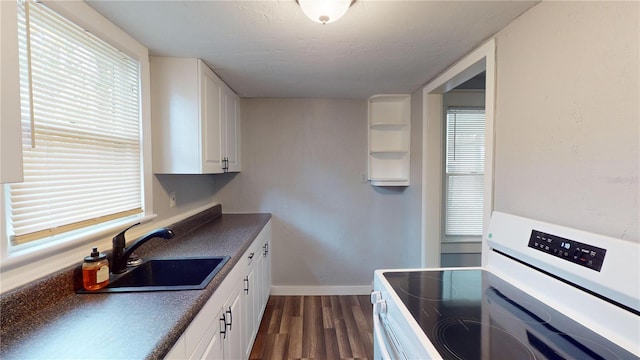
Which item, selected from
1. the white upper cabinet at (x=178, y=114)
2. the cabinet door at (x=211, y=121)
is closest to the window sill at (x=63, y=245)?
the white upper cabinet at (x=178, y=114)

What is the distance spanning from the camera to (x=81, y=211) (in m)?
1.25

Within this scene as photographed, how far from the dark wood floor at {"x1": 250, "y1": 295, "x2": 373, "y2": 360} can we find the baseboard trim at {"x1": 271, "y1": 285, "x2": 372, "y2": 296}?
0.17 ft

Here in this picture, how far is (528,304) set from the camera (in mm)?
1052

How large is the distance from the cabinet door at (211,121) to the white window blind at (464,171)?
2164 mm

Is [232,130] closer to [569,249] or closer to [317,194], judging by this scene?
[317,194]

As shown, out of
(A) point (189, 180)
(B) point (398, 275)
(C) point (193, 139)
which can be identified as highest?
(C) point (193, 139)

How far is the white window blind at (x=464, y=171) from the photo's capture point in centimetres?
281

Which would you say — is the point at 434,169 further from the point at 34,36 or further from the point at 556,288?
the point at 34,36

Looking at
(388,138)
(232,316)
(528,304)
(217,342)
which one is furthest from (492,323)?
(388,138)

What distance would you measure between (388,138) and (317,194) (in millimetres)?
956

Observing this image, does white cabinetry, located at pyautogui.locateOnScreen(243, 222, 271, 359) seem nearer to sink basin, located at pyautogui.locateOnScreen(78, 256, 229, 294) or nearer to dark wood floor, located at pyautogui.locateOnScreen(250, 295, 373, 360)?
dark wood floor, located at pyautogui.locateOnScreen(250, 295, 373, 360)

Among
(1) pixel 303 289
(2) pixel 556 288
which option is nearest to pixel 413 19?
(2) pixel 556 288

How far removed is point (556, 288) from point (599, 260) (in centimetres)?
21

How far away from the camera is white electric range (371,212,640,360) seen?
2.59ft
